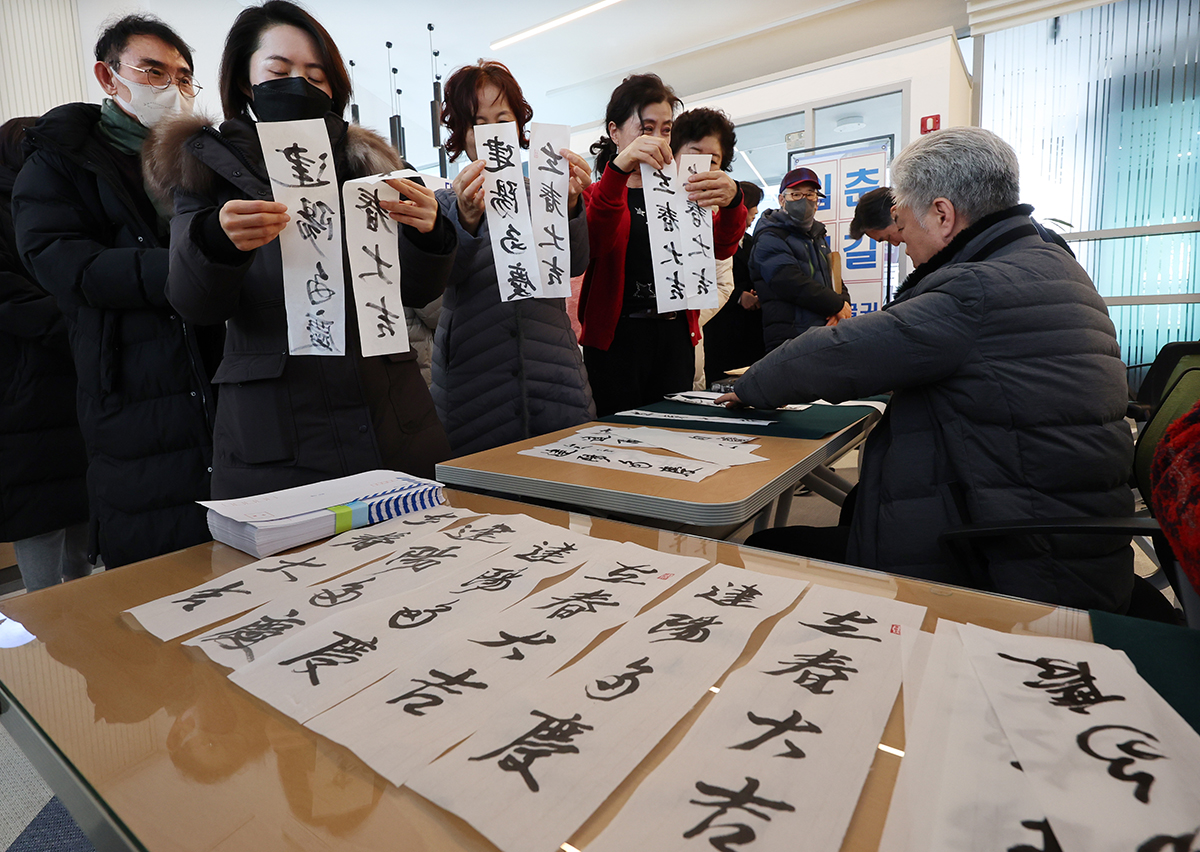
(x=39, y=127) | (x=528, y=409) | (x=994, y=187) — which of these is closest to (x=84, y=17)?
(x=39, y=127)

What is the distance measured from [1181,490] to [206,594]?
904mm

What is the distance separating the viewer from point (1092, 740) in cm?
41

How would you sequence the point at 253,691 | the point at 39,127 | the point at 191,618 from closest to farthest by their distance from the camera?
the point at 253,691 < the point at 191,618 < the point at 39,127

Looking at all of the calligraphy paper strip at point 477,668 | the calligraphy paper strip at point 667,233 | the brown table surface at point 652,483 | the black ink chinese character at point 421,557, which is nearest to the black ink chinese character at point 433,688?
the calligraphy paper strip at point 477,668

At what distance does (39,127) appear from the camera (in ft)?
4.16

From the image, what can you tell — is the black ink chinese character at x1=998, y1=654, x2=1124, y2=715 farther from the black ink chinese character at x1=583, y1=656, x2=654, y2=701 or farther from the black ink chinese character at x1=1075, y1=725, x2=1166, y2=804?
the black ink chinese character at x1=583, y1=656, x2=654, y2=701

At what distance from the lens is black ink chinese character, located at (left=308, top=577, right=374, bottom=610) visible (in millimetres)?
648

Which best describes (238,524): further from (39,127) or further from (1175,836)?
(39,127)

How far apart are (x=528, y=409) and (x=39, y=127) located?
111cm

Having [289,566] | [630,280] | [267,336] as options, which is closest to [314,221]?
[267,336]

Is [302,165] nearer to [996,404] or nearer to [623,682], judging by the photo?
[623,682]

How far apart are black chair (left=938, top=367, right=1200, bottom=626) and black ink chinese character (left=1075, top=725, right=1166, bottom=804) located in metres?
0.59

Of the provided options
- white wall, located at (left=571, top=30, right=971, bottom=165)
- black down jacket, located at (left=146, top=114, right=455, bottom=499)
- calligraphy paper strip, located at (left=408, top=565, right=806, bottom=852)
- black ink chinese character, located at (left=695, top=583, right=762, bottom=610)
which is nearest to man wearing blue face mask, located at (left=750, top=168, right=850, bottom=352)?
white wall, located at (left=571, top=30, right=971, bottom=165)

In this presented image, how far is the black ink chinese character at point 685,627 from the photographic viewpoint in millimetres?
551
